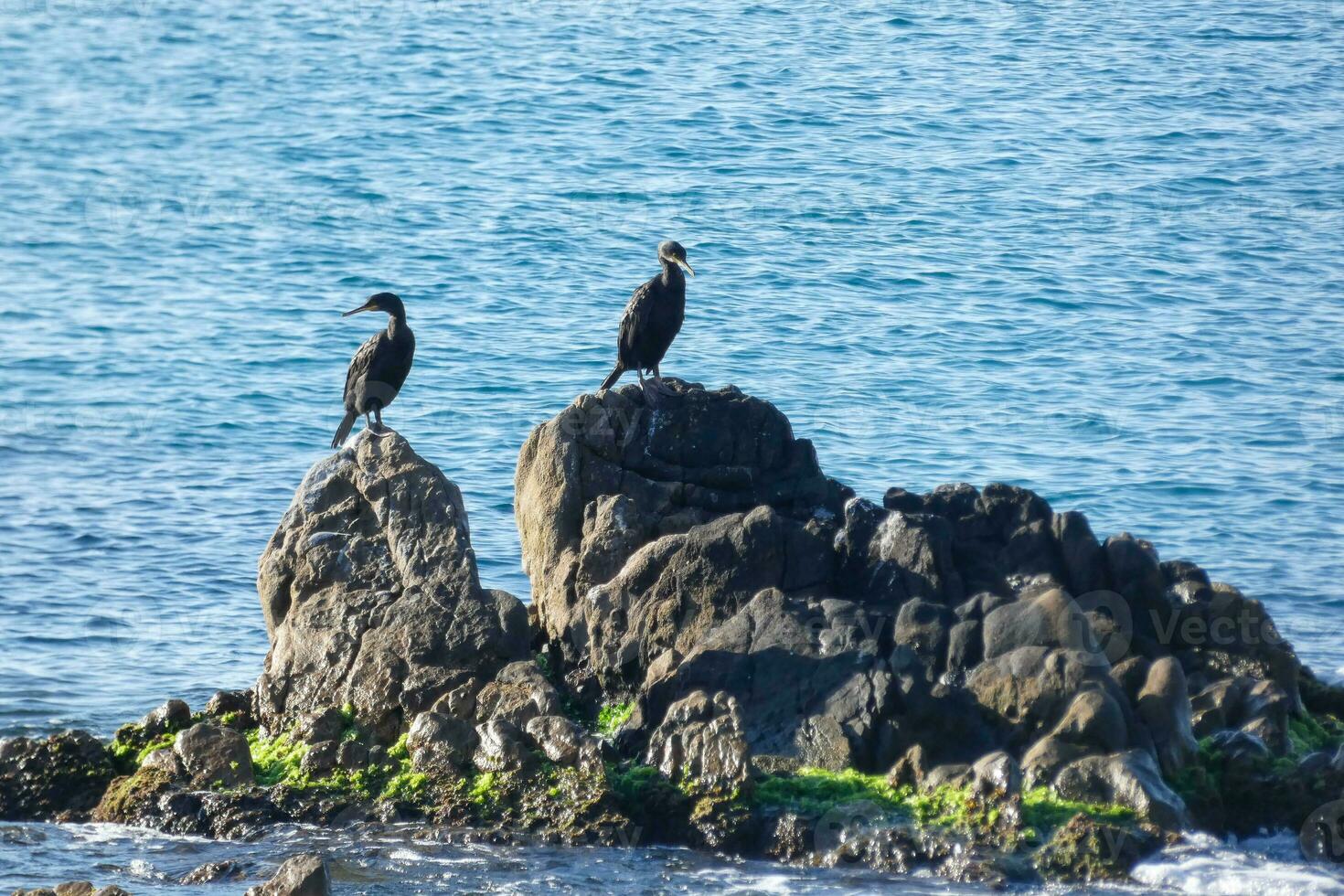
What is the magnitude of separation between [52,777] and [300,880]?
146 inches

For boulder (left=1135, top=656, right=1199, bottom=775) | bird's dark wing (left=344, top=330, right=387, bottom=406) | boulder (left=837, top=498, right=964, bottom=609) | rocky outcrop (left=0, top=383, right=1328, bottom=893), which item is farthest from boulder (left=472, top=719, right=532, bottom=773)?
boulder (left=1135, top=656, right=1199, bottom=775)

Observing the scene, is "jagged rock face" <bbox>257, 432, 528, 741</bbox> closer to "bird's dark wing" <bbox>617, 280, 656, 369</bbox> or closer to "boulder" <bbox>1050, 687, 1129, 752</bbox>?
"bird's dark wing" <bbox>617, 280, 656, 369</bbox>

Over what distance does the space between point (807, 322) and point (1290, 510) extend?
1091cm

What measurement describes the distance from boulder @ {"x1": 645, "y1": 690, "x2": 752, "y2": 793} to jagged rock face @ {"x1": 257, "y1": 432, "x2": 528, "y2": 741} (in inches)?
63.2

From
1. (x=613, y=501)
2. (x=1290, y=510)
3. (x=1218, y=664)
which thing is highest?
(x=613, y=501)

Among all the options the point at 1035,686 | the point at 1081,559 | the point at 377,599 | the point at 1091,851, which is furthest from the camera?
the point at 377,599

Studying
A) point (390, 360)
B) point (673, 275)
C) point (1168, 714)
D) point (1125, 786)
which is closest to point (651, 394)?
point (673, 275)

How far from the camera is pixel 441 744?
484 inches

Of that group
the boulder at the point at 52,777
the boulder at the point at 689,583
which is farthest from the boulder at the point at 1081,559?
the boulder at the point at 52,777

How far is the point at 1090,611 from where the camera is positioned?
524 inches

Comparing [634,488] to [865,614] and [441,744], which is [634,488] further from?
[441,744]

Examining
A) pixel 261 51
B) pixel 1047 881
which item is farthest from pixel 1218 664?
pixel 261 51

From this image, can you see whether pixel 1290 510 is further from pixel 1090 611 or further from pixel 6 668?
pixel 6 668

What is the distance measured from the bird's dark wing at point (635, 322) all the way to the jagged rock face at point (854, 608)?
0.28 metres
